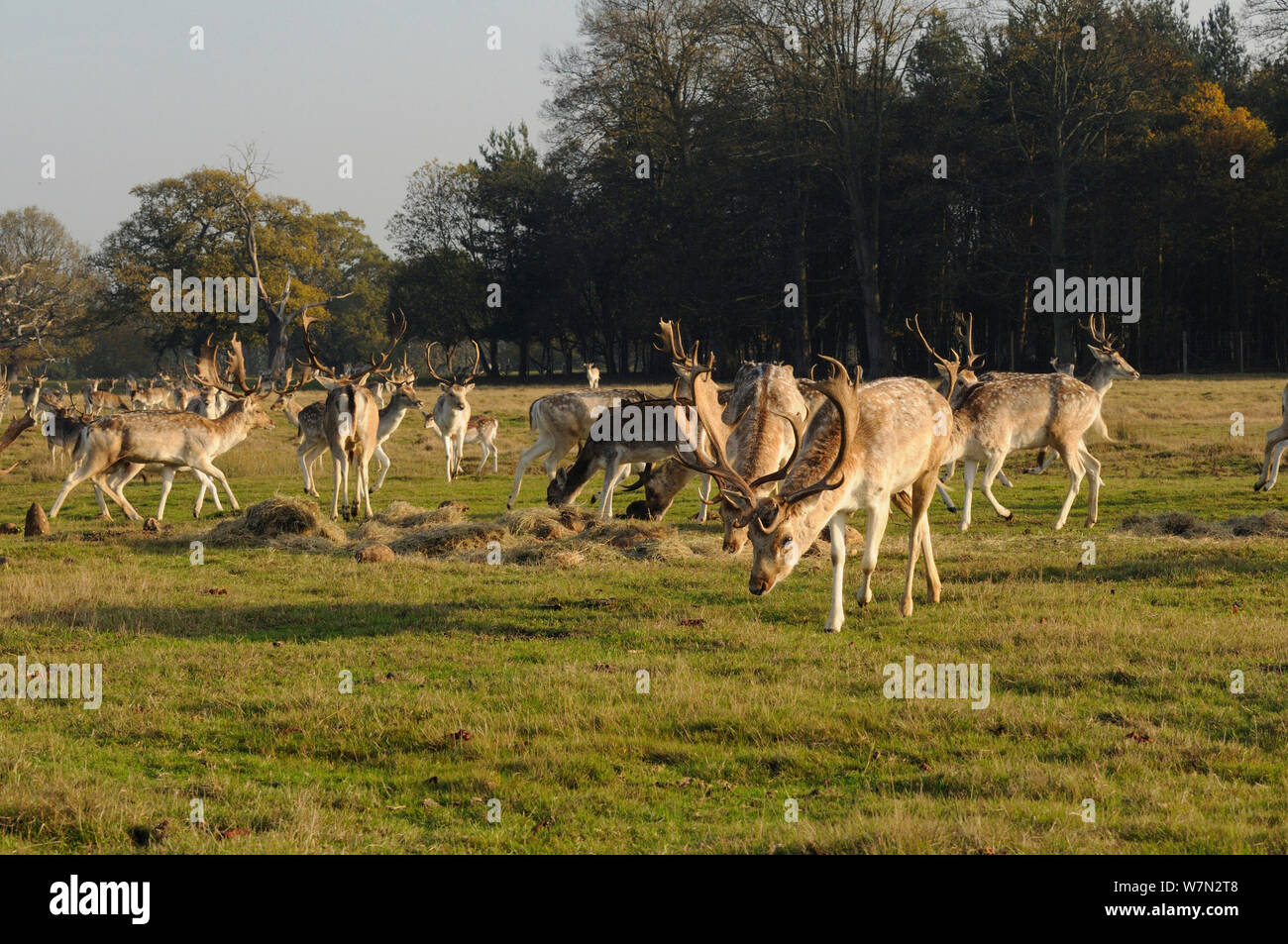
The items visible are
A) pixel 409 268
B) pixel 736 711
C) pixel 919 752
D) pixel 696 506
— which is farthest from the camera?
pixel 409 268

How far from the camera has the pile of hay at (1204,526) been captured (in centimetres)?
1185

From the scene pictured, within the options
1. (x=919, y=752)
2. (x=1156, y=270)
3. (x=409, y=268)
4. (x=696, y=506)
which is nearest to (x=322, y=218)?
(x=409, y=268)

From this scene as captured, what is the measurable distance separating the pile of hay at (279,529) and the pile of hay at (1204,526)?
26.7 ft

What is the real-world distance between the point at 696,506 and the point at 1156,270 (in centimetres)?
3186

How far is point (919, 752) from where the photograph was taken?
577cm

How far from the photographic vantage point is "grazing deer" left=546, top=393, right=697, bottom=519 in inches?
562

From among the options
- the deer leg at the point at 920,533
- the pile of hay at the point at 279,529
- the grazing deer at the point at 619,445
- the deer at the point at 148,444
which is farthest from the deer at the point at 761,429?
the deer at the point at 148,444

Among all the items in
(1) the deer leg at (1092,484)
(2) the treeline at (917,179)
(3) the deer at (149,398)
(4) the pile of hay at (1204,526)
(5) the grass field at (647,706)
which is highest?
(2) the treeline at (917,179)

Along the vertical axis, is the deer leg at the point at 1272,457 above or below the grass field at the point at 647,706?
above

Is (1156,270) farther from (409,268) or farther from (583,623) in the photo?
(583,623)

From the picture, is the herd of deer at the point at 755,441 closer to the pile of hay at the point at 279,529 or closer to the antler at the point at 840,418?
the antler at the point at 840,418

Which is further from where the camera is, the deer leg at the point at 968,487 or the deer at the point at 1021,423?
the deer at the point at 1021,423

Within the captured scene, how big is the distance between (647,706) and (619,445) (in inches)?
313

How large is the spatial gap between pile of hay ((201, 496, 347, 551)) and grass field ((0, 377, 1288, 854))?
61cm
